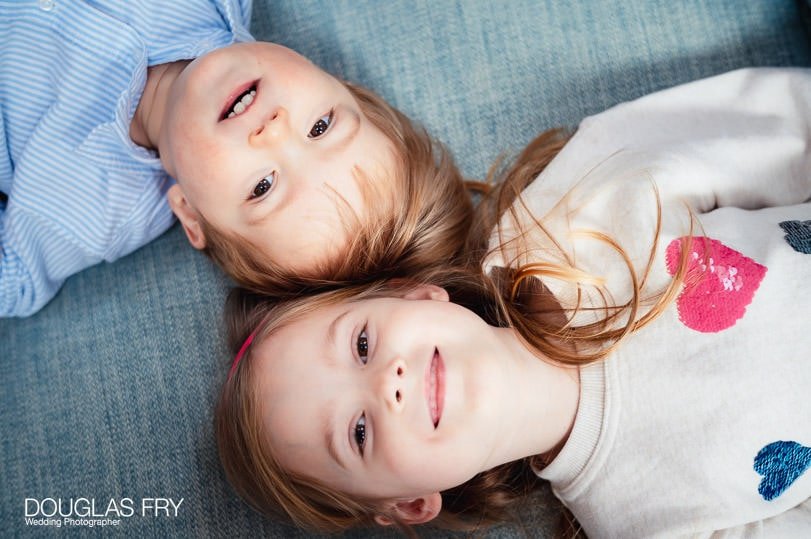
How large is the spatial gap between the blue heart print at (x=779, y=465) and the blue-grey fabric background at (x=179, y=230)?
2.12 ft

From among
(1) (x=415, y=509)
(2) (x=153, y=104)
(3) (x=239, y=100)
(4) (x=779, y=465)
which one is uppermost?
(3) (x=239, y=100)

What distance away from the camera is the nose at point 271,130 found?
100 centimetres

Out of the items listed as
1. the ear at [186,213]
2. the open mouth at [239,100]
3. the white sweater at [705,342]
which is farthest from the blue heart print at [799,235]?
the ear at [186,213]

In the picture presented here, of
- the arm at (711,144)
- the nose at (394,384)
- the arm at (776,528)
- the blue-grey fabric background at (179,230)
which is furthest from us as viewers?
the blue-grey fabric background at (179,230)

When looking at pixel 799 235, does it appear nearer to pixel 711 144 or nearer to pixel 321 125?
pixel 711 144

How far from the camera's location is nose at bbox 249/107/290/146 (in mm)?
999

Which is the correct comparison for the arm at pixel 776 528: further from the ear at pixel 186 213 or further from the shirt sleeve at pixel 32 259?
the shirt sleeve at pixel 32 259

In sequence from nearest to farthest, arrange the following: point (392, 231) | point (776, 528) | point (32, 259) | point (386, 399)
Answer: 1. point (386, 399)
2. point (776, 528)
3. point (392, 231)
4. point (32, 259)

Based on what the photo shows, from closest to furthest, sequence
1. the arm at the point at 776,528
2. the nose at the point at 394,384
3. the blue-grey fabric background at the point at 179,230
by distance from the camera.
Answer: the nose at the point at 394,384
the arm at the point at 776,528
the blue-grey fabric background at the point at 179,230

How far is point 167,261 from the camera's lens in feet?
4.33

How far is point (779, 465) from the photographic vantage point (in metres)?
0.97

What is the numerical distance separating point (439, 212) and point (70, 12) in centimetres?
75

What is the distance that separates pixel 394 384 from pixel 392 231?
0.30 metres

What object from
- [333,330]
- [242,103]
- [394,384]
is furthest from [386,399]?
[242,103]
